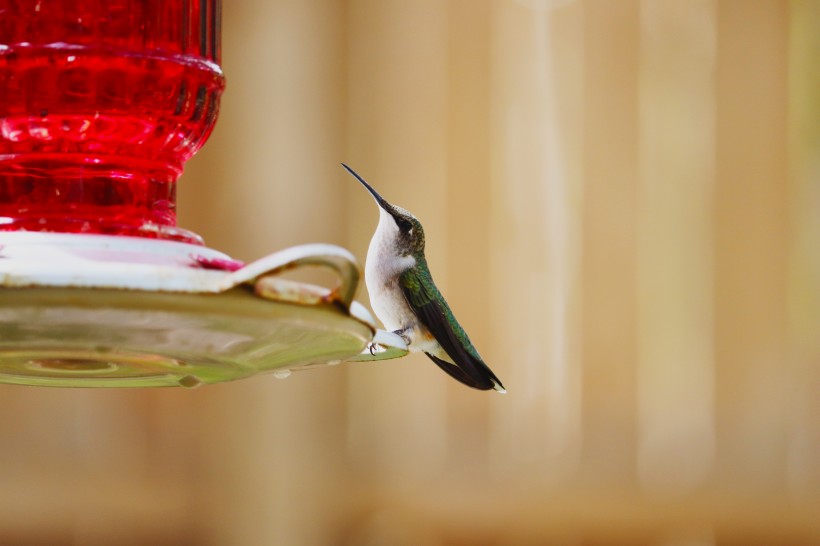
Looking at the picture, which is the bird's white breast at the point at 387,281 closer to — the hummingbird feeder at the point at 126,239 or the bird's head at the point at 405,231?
the bird's head at the point at 405,231

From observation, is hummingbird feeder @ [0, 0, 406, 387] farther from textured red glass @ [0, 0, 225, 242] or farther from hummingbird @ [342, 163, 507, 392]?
hummingbird @ [342, 163, 507, 392]

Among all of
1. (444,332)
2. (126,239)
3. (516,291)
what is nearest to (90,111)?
(126,239)

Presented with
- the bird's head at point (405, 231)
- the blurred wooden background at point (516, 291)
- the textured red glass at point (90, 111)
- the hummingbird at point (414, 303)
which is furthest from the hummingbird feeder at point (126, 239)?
the blurred wooden background at point (516, 291)

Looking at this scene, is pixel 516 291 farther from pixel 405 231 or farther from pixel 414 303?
pixel 414 303

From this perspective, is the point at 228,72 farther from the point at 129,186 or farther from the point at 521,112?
the point at 129,186

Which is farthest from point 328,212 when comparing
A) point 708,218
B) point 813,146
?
point 813,146

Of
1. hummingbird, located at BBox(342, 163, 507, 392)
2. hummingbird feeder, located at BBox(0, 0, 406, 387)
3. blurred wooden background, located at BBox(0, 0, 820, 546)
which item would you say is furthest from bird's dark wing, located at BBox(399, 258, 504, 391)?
blurred wooden background, located at BBox(0, 0, 820, 546)
